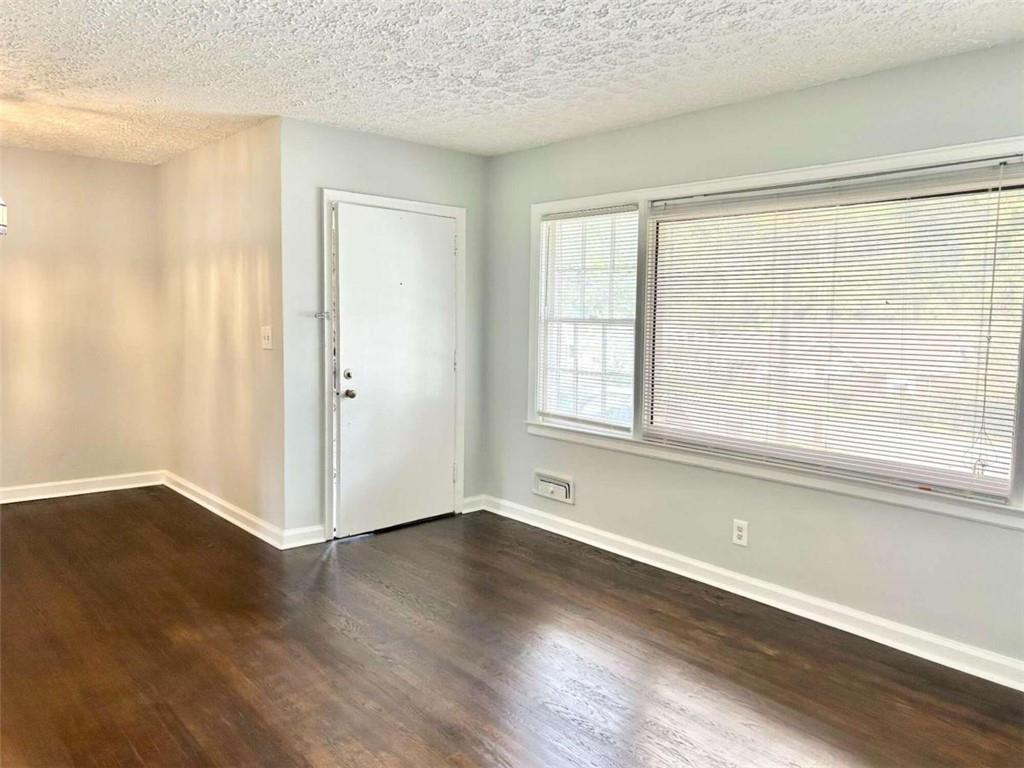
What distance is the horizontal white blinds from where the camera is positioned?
2592mm

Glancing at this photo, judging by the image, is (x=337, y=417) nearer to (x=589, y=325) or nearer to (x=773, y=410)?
→ (x=589, y=325)

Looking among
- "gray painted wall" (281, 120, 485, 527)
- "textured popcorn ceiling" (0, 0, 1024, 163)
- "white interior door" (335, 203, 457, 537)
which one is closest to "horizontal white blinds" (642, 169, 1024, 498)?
"textured popcorn ceiling" (0, 0, 1024, 163)

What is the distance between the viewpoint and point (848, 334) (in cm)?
295

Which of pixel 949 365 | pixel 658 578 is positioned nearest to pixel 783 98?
pixel 949 365

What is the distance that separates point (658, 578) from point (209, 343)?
10.7ft

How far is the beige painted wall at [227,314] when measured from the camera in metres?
3.94

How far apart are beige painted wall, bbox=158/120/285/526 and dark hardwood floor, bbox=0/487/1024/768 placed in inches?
28.3

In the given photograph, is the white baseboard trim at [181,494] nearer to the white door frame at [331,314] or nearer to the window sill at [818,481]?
the white door frame at [331,314]

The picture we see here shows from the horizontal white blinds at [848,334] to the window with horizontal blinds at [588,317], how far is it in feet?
0.58

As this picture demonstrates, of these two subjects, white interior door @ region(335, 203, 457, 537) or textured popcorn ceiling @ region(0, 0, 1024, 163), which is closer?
textured popcorn ceiling @ region(0, 0, 1024, 163)

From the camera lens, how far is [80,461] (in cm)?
505

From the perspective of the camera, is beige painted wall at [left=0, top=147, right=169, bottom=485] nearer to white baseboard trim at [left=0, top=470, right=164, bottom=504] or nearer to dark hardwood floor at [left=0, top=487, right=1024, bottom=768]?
white baseboard trim at [left=0, top=470, right=164, bottom=504]

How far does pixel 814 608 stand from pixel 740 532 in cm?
46

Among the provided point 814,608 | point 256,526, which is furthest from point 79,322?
point 814,608
